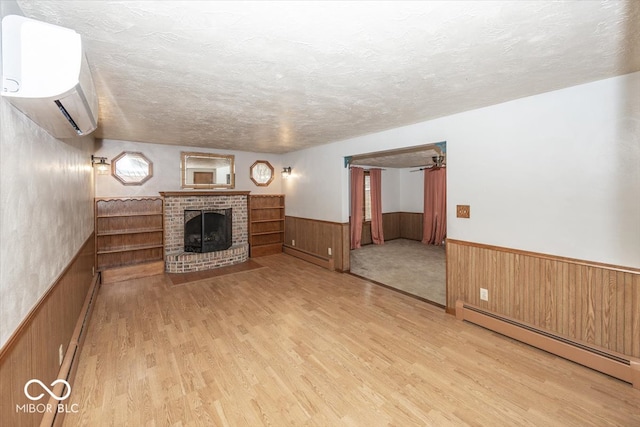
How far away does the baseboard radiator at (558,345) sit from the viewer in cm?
206

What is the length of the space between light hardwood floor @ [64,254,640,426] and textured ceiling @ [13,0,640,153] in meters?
2.38

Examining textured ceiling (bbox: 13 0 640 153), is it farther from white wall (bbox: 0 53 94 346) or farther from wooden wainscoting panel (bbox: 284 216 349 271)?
wooden wainscoting panel (bbox: 284 216 349 271)

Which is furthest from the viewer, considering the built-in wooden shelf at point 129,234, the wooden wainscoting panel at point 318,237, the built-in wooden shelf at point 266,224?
the built-in wooden shelf at point 266,224

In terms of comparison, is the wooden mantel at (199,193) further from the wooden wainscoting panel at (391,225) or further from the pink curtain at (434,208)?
the pink curtain at (434,208)

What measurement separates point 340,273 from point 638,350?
3.49m

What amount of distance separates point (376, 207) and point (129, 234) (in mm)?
5752

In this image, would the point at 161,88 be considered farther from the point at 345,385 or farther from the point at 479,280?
the point at 479,280

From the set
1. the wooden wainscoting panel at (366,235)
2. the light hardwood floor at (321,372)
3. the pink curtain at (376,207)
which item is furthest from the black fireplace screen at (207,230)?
the pink curtain at (376,207)

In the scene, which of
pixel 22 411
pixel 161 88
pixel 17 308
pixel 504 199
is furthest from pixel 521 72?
pixel 22 411

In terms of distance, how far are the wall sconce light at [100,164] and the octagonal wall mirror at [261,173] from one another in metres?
2.59

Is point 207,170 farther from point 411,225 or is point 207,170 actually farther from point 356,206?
point 411,225

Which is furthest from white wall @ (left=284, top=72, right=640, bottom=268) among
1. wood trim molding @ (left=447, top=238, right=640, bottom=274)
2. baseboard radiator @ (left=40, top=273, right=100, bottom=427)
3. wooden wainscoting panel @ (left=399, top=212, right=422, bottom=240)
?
wooden wainscoting panel @ (left=399, top=212, right=422, bottom=240)

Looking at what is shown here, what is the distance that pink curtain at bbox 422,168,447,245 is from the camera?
7105 millimetres

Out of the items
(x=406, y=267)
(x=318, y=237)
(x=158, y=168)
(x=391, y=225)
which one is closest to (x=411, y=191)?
(x=391, y=225)
